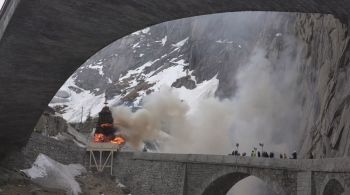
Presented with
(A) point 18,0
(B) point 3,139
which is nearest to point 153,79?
(B) point 3,139

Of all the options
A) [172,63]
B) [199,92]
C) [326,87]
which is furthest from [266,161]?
[172,63]

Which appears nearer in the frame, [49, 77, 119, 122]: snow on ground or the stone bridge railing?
the stone bridge railing

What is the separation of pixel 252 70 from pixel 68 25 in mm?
63020

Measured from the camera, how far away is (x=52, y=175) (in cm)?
3188

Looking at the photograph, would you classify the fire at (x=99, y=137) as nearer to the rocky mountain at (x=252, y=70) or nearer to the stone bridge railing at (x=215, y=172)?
the stone bridge railing at (x=215, y=172)

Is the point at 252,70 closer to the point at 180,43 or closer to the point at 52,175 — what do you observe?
the point at 52,175

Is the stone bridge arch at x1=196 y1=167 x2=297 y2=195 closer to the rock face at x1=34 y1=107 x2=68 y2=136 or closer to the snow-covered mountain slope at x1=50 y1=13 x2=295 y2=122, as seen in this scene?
the rock face at x1=34 y1=107 x2=68 y2=136

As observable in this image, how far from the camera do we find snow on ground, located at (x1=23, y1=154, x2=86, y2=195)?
29688 mm

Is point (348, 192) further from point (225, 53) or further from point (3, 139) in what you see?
point (225, 53)

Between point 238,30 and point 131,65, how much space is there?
47868 millimetres

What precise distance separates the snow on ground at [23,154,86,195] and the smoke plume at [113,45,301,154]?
2202 cm

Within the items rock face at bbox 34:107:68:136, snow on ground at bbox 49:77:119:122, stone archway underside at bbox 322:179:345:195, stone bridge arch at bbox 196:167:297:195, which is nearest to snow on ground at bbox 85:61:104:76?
snow on ground at bbox 49:77:119:122

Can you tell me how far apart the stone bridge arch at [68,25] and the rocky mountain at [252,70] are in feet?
51.2

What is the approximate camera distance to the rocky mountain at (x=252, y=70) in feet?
101
